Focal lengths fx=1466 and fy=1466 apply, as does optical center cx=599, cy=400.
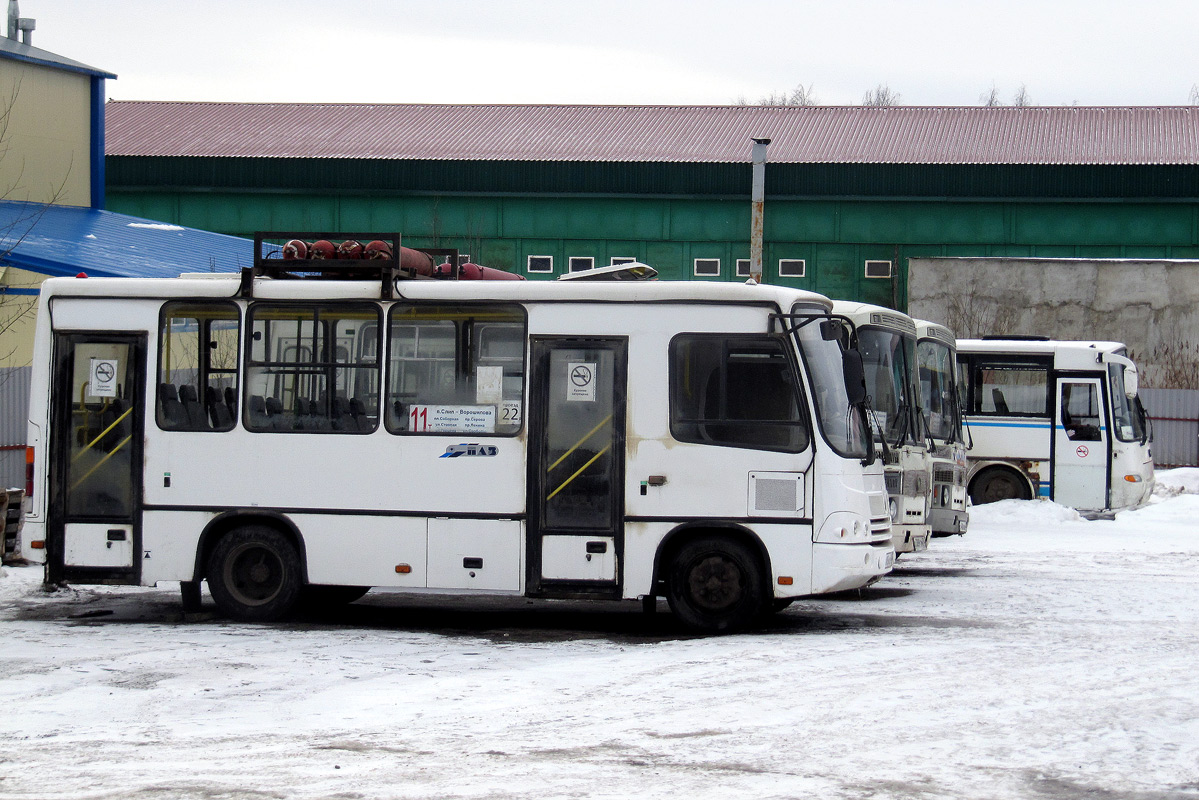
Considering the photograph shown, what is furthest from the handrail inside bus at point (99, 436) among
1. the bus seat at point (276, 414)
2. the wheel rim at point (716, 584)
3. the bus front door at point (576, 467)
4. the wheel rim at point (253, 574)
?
the wheel rim at point (716, 584)

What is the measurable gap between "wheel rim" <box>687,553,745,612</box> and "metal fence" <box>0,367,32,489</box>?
13.3 meters

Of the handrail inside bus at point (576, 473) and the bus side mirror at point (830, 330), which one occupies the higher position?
the bus side mirror at point (830, 330)

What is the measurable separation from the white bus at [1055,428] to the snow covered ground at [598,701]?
392 inches

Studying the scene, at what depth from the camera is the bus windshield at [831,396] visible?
11516 mm

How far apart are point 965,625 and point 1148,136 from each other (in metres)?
37.4

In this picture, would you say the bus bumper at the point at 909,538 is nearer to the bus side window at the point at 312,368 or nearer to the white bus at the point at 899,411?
the white bus at the point at 899,411

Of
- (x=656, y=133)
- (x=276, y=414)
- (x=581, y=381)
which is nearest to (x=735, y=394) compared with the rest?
(x=581, y=381)

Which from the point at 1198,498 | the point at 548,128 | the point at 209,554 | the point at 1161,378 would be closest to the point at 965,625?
the point at 209,554

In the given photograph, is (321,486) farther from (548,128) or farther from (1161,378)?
(548,128)

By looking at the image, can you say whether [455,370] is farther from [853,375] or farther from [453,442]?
[853,375]

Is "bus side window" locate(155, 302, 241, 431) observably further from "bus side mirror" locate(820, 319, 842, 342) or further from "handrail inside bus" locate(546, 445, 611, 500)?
"bus side mirror" locate(820, 319, 842, 342)

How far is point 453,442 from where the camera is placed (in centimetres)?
1194

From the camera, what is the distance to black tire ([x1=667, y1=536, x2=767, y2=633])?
1164cm

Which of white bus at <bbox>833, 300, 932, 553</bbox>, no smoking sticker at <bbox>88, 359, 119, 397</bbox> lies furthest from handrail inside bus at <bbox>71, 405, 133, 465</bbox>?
white bus at <bbox>833, 300, 932, 553</bbox>
